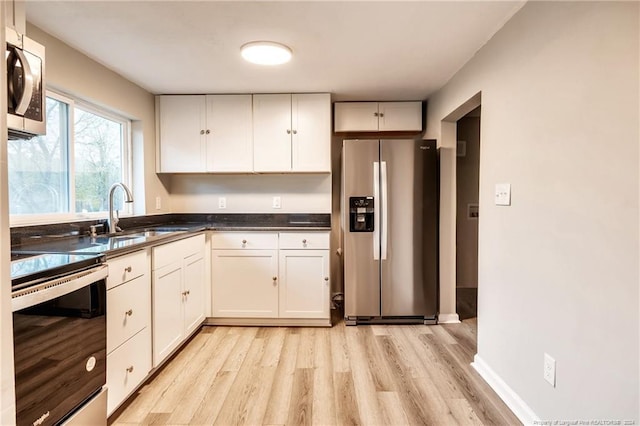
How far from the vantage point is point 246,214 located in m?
3.35

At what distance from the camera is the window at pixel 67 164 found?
1.83m

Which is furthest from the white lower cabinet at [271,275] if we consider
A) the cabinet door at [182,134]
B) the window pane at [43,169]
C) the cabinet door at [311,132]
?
the window pane at [43,169]

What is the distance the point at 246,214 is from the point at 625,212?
2.90 meters

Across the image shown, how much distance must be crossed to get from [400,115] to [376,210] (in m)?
1.07

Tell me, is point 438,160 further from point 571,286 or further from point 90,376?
point 90,376

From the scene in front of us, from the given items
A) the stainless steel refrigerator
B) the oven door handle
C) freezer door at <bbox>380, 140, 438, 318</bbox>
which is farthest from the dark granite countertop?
freezer door at <bbox>380, 140, 438, 318</bbox>

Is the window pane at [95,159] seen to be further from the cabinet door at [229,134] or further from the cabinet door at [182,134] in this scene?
the cabinet door at [229,134]

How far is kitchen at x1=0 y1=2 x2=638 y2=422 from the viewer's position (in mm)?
1098

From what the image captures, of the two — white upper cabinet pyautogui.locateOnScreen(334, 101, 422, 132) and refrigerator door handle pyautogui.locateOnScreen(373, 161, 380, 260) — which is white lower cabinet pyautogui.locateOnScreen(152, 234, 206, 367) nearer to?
refrigerator door handle pyautogui.locateOnScreen(373, 161, 380, 260)

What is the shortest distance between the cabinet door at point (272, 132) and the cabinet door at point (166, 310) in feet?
4.02

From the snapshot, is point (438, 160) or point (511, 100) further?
point (438, 160)

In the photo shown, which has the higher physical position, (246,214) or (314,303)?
(246,214)

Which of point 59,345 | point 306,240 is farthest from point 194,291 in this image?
point 59,345

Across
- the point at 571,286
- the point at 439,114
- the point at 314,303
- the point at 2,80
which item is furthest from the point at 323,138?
the point at 2,80
